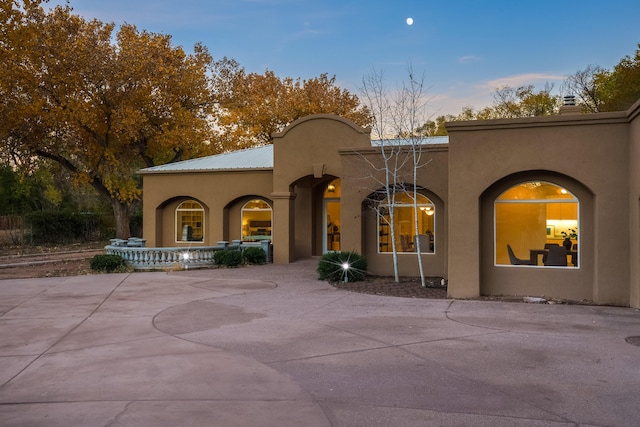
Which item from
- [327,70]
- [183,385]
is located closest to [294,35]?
Result: [183,385]

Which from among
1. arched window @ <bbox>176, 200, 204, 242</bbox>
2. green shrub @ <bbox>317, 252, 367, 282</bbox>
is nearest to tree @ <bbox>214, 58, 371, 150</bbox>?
arched window @ <bbox>176, 200, 204, 242</bbox>

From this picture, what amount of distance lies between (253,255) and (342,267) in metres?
5.61

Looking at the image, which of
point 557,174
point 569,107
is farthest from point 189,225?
point 557,174

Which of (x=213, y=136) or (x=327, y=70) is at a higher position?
(x=327, y=70)

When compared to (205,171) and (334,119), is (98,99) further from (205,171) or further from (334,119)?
(334,119)

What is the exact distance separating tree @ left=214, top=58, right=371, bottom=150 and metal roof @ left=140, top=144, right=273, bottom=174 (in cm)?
1277

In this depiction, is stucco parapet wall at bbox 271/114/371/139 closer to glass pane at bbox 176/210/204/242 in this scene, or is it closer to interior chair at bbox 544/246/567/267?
glass pane at bbox 176/210/204/242

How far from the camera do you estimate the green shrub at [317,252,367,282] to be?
15016 mm

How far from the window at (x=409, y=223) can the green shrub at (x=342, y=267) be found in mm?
1743

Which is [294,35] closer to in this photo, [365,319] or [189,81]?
[189,81]

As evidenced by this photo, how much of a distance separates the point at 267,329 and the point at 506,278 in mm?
6455

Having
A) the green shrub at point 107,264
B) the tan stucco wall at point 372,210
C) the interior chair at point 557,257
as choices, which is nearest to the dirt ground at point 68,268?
the green shrub at point 107,264

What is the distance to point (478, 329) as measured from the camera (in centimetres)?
891

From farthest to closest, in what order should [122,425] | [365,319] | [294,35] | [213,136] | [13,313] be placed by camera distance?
[213,136], [294,35], [13,313], [365,319], [122,425]
